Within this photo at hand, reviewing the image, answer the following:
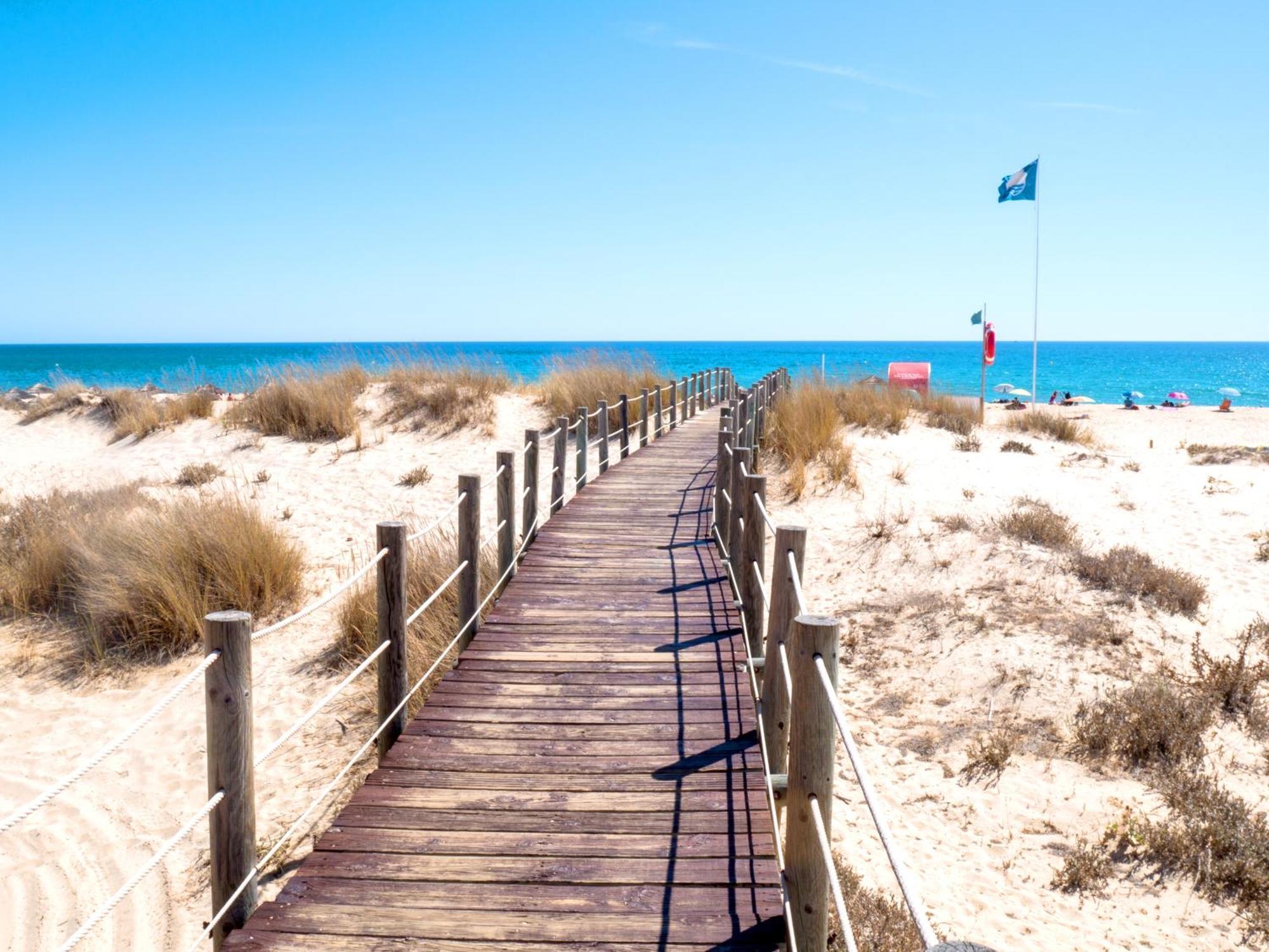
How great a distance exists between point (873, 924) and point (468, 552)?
10.7 feet

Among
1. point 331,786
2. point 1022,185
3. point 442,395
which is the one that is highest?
point 1022,185

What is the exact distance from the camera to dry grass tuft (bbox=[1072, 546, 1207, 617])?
28.0ft

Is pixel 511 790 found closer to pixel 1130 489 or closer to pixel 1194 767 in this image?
pixel 1194 767

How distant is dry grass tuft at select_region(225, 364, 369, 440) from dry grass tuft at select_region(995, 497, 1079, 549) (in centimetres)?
1141

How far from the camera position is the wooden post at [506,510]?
703 cm

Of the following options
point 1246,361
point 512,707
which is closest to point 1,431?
point 512,707

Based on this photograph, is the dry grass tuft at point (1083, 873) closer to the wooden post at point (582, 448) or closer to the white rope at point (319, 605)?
the white rope at point (319, 605)

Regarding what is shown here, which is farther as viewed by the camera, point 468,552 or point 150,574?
point 150,574

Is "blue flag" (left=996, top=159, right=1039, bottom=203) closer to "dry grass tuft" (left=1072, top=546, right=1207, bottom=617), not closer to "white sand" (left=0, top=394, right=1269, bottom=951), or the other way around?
"white sand" (left=0, top=394, right=1269, bottom=951)

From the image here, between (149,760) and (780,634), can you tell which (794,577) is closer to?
(780,634)

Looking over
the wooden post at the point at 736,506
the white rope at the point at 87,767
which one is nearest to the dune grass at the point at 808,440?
the wooden post at the point at 736,506

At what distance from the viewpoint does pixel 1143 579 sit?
28.8 ft

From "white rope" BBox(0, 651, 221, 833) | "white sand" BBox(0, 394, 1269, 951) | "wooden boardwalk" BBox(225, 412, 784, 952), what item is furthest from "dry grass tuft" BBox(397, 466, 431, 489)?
"white rope" BBox(0, 651, 221, 833)

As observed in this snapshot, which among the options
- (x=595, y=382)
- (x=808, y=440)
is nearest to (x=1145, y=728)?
(x=808, y=440)
